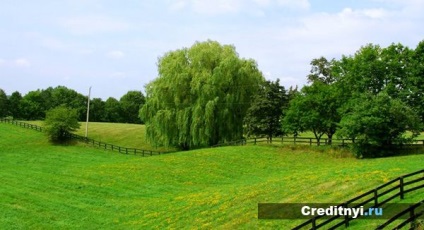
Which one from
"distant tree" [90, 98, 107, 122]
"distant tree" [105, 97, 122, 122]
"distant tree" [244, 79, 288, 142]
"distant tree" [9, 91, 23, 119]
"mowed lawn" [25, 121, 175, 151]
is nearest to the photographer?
"distant tree" [244, 79, 288, 142]

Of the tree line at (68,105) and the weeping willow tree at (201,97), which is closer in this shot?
the weeping willow tree at (201,97)

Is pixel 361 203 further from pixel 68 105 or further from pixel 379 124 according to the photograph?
pixel 68 105

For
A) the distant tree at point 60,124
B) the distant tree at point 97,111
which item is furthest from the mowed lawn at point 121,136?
the distant tree at point 97,111

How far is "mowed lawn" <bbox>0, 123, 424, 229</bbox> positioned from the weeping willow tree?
593 cm

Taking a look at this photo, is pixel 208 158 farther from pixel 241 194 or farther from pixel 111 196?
pixel 241 194

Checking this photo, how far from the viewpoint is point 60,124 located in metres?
55.1

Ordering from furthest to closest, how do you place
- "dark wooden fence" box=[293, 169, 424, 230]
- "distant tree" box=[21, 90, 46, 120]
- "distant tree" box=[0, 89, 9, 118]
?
"distant tree" box=[21, 90, 46, 120]
"distant tree" box=[0, 89, 9, 118]
"dark wooden fence" box=[293, 169, 424, 230]

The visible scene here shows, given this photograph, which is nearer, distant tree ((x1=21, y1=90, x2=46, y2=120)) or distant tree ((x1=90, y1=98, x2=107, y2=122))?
distant tree ((x1=21, y1=90, x2=46, y2=120))

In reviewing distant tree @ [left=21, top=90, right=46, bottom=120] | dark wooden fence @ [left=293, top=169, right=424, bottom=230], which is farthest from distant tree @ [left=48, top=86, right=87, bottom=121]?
dark wooden fence @ [left=293, top=169, right=424, bottom=230]

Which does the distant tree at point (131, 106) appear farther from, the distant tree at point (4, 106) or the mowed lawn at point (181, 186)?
the mowed lawn at point (181, 186)

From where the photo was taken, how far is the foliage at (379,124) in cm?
3419

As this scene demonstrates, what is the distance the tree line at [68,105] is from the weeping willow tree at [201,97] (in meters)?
64.0

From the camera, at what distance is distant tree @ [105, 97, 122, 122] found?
122 m

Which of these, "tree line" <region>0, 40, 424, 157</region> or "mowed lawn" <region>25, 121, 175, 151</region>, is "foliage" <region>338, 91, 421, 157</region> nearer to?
"tree line" <region>0, 40, 424, 157</region>
